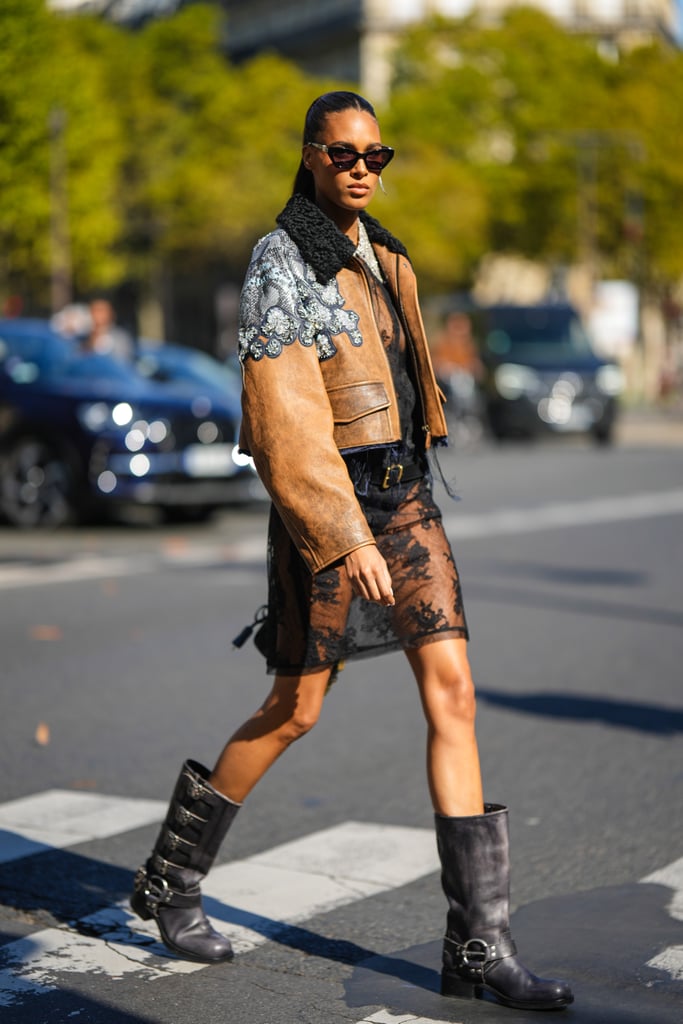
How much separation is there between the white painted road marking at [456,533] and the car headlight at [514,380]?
8.62 meters

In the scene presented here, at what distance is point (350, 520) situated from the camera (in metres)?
3.75

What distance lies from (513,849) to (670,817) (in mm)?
624

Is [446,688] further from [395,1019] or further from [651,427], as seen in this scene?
[651,427]

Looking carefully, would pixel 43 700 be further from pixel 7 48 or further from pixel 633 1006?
pixel 7 48

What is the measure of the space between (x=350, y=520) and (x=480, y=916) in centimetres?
86

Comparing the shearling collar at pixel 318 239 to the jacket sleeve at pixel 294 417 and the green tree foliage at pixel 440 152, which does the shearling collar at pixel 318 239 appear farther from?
the green tree foliage at pixel 440 152

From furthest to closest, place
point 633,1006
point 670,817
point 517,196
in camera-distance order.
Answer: point 517,196
point 670,817
point 633,1006

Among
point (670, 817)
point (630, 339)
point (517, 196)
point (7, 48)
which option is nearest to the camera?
point (670, 817)

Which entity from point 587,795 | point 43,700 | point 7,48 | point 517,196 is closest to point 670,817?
point 587,795

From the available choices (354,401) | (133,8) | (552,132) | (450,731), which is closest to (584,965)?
(450,731)

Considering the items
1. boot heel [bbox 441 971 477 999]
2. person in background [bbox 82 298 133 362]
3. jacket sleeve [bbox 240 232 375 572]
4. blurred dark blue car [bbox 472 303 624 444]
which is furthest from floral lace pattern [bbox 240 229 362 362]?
blurred dark blue car [bbox 472 303 624 444]

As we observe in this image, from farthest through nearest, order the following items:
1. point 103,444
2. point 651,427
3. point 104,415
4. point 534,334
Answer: point 651,427 < point 534,334 < point 104,415 < point 103,444

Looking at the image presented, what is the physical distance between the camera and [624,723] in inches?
277

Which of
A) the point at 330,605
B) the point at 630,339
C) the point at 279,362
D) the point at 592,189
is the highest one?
the point at 592,189
